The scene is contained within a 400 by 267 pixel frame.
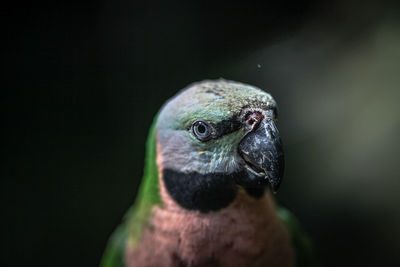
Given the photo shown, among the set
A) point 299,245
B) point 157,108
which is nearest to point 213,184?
point 299,245

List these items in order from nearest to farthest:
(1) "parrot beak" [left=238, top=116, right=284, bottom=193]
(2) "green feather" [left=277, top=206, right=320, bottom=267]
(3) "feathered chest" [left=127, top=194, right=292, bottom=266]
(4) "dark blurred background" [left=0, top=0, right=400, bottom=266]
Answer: (1) "parrot beak" [left=238, top=116, right=284, bottom=193]
(3) "feathered chest" [left=127, top=194, right=292, bottom=266]
(2) "green feather" [left=277, top=206, right=320, bottom=267]
(4) "dark blurred background" [left=0, top=0, right=400, bottom=266]

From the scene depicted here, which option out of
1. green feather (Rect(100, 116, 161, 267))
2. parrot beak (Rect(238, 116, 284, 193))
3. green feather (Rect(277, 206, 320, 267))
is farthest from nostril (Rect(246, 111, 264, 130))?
green feather (Rect(277, 206, 320, 267))

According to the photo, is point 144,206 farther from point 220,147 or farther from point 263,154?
point 263,154

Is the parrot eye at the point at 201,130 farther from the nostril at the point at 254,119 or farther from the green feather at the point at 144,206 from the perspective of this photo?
the green feather at the point at 144,206

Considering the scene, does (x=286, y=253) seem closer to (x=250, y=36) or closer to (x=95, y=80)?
(x=250, y=36)

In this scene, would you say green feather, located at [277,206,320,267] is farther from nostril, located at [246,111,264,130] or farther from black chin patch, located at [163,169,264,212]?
nostril, located at [246,111,264,130]

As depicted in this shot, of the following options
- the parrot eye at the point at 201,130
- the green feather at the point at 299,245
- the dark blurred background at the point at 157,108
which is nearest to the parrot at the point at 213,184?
the parrot eye at the point at 201,130
